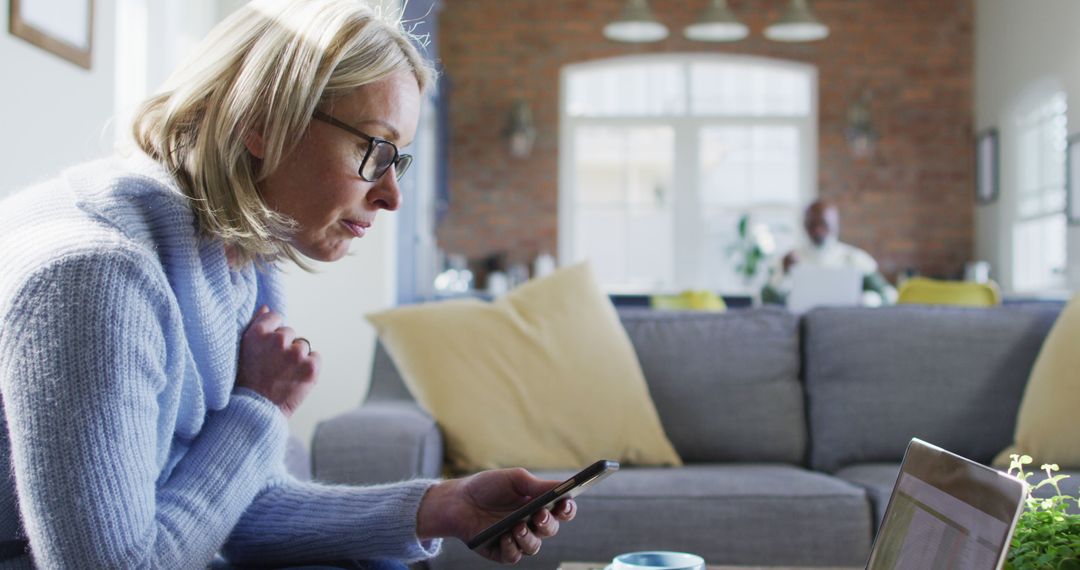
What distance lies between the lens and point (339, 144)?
1.20 meters

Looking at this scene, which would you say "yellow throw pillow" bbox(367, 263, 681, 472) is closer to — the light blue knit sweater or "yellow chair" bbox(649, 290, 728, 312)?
the light blue knit sweater

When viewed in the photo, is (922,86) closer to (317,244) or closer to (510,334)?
(510,334)

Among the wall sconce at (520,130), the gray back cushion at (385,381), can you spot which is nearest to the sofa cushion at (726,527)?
the gray back cushion at (385,381)

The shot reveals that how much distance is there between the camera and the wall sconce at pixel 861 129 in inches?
314

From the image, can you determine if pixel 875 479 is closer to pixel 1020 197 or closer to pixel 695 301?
pixel 695 301

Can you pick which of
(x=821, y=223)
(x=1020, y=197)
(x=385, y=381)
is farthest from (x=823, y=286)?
(x=1020, y=197)

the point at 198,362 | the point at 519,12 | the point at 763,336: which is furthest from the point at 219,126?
the point at 519,12

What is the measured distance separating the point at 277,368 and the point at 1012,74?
23.9 ft

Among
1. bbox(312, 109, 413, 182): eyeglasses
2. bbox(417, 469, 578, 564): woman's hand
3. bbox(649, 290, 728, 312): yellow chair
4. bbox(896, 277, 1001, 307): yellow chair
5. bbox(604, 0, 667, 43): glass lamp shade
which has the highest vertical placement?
bbox(604, 0, 667, 43): glass lamp shade

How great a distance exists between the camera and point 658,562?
1222mm

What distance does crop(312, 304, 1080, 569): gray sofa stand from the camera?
2.43 m

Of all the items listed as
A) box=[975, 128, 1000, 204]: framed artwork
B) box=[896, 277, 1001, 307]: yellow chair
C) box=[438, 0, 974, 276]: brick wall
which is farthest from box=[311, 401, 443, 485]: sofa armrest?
box=[975, 128, 1000, 204]: framed artwork

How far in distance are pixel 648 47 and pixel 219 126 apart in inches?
292

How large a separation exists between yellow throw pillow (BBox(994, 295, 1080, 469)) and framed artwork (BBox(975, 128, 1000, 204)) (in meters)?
5.41
